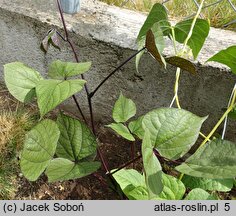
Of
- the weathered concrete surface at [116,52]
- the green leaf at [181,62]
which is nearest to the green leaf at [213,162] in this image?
the green leaf at [181,62]

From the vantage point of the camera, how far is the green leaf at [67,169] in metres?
0.88

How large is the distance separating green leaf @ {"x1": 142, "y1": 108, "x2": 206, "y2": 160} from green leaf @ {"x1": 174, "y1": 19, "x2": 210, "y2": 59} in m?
0.30

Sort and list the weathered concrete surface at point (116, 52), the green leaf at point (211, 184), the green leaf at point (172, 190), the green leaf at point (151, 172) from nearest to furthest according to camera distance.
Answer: the green leaf at point (151, 172) → the green leaf at point (172, 190) → the green leaf at point (211, 184) → the weathered concrete surface at point (116, 52)

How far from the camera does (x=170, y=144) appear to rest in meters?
0.85

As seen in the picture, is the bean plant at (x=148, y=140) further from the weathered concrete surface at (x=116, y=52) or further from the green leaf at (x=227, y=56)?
the weathered concrete surface at (x=116, y=52)

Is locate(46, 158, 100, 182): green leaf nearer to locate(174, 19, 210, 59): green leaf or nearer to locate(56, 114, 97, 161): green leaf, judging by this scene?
locate(56, 114, 97, 161): green leaf

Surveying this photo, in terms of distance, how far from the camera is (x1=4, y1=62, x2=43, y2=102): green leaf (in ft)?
3.21

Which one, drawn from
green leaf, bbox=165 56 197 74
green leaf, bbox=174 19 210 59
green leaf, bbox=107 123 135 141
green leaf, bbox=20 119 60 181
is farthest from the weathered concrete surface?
green leaf, bbox=20 119 60 181

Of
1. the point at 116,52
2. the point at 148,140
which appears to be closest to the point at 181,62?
the point at 148,140

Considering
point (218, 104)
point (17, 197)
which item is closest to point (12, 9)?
point (17, 197)

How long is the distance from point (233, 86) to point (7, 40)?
789mm

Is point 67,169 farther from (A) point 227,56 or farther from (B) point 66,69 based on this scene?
(A) point 227,56

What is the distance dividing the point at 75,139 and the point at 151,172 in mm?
289

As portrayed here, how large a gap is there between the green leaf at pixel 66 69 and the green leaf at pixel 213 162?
33cm
